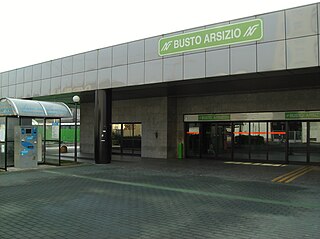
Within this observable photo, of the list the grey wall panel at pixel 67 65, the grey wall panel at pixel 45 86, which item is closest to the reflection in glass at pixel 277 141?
the grey wall panel at pixel 67 65

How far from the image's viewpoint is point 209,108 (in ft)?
64.0

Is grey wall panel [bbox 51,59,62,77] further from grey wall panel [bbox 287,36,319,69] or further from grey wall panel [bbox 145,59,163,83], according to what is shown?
grey wall panel [bbox 287,36,319,69]

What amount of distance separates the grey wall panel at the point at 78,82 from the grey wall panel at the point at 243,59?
9140mm

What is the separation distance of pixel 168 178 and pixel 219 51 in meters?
5.28

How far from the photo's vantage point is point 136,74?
50.5ft

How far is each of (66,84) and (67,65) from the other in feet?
3.63

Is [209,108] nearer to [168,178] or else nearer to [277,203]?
[168,178]

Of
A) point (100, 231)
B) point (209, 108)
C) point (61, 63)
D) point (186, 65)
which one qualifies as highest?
point (61, 63)

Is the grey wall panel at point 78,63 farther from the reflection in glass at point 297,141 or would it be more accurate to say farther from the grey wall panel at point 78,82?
the reflection in glass at point 297,141

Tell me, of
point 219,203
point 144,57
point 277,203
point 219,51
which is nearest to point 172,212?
point 219,203

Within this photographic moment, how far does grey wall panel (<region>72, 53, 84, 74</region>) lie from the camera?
59.0 feet

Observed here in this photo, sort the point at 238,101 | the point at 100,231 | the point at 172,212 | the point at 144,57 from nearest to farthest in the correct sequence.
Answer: the point at 100,231, the point at 172,212, the point at 144,57, the point at 238,101

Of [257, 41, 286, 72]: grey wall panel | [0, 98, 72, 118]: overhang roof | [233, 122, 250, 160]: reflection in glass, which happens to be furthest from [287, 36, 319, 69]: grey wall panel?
[0, 98, 72, 118]: overhang roof

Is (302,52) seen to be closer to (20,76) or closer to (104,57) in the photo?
(104,57)
